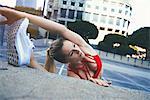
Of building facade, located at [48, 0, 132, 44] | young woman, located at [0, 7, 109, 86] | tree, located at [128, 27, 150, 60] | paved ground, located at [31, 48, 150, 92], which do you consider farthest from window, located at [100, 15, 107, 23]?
young woman, located at [0, 7, 109, 86]

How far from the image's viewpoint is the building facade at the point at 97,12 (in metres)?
36.1

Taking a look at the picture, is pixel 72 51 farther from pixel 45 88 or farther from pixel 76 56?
pixel 45 88

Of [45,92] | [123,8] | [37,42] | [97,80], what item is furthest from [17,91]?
[123,8]

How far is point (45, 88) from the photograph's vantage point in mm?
2961

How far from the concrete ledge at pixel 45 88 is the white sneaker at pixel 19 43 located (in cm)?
13

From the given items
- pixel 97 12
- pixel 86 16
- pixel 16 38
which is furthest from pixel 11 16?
pixel 86 16

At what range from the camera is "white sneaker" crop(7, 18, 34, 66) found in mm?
3412

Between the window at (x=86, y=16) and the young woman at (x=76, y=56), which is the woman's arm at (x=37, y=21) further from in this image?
the window at (x=86, y=16)

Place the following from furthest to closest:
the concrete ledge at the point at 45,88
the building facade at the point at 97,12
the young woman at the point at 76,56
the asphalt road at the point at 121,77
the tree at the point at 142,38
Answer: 1. the building facade at the point at 97,12
2. the tree at the point at 142,38
3. the asphalt road at the point at 121,77
4. the young woman at the point at 76,56
5. the concrete ledge at the point at 45,88

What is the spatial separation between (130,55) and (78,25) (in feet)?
25.5

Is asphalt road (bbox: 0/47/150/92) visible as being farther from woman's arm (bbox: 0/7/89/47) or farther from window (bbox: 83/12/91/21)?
window (bbox: 83/12/91/21)

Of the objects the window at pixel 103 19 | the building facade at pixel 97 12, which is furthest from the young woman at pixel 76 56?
the window at pixel 103 19

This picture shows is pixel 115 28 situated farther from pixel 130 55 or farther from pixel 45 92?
pixel 45 92

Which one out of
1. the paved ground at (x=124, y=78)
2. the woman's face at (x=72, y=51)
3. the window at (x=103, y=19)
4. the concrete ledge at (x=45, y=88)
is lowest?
the window at (x=103, y=19)
